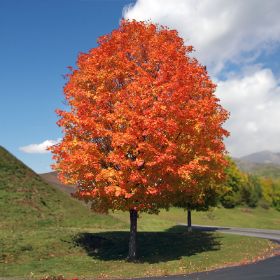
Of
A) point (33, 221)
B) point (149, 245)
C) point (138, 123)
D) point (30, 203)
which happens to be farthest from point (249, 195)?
point (138, 123)

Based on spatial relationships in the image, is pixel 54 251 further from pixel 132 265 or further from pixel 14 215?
pixel 14 215

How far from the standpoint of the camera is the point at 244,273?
56.6 feet

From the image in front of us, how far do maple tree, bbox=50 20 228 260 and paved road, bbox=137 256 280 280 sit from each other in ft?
15.8

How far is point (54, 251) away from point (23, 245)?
2139 millimetres

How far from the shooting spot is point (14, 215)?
3800 cm

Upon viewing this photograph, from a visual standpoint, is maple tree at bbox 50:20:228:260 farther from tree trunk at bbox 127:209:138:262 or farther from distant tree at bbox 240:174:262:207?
distant tree at bbox 240:174:262:207

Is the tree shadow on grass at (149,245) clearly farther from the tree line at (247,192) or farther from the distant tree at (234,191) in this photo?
the distant tree at (234,191)

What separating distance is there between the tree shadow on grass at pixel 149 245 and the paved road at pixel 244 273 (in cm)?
567

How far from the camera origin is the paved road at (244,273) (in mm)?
15917

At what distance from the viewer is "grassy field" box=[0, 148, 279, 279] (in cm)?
2160

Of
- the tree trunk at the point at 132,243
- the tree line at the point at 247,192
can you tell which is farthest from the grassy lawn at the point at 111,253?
the tree line at the point at 247,192

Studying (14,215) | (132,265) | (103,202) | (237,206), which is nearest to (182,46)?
(103,202)

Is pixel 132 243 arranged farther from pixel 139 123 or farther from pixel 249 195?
pixel 249 195

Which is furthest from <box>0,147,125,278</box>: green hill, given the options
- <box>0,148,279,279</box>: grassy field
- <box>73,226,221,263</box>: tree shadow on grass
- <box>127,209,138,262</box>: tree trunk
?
<box>127,209,138,262</box>: tree trunk
